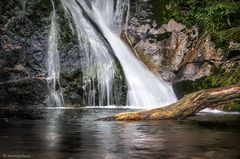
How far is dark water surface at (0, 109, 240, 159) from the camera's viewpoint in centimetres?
672

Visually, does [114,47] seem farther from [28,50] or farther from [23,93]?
[23,93]

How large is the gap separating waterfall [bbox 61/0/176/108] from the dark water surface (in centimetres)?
745

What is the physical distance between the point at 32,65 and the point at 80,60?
6.33ft

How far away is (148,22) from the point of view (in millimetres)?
22000

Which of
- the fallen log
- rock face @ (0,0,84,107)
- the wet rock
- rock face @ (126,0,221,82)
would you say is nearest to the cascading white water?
rock face @ (0,0,84,107)

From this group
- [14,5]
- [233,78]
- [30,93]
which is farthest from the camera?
[14,5]

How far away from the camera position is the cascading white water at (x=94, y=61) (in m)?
18.6

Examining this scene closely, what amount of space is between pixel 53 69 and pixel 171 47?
540 cm

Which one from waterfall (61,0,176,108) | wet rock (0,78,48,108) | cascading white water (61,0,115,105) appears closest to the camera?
wet rock (0,78,48,108)

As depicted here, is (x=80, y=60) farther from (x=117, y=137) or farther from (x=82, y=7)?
(x=117, y=137)

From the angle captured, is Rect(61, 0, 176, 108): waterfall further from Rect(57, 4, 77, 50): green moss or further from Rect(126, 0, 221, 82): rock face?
Rect(126, 0, 221, 82): rock face

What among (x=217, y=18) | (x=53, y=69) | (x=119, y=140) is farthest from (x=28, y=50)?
(x=119, y=140)

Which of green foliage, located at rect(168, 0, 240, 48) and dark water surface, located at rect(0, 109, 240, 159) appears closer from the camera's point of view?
dark water surface, located at rect(0, 109, 240, 159)

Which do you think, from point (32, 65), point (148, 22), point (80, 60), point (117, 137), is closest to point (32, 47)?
point (32, 65)
